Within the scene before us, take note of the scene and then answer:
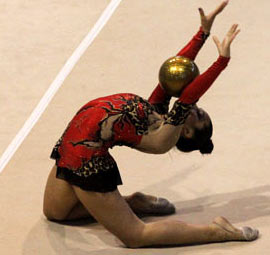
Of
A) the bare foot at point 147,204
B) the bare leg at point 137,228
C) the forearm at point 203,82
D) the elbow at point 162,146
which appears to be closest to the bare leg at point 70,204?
the bare foot at point 147,204

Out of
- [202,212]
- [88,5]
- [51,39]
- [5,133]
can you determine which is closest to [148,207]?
[202,212]

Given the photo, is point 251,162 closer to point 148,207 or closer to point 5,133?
point 148,207

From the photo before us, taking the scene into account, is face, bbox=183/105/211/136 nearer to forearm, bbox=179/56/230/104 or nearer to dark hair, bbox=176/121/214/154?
dark hair, bbox=176/121/214/154

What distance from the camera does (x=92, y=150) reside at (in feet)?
13.0

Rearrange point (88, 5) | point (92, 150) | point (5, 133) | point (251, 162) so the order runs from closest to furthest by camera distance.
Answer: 1. point (92, 150)
2. point (251, 162)
3. point (5, 133)
4. point (88, 5)

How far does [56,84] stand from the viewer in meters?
5.74

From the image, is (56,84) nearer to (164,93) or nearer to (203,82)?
(164,93)

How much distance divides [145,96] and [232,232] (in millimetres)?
1650

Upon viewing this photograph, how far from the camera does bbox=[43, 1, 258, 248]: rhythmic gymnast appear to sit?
393 centimetres

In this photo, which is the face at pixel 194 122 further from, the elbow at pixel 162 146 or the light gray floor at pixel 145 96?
the light gray floor at pixel 145 96

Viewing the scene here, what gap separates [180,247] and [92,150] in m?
0.64

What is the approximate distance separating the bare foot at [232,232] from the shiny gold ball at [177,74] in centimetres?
68

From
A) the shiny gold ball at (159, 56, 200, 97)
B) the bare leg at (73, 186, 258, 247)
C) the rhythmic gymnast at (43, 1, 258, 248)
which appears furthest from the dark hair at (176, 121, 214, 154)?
the bare leg at (73, 186, 258, 247)

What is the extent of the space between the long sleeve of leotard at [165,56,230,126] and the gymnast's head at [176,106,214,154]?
123 mm
